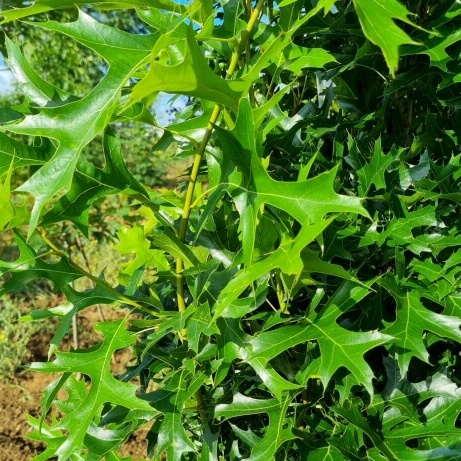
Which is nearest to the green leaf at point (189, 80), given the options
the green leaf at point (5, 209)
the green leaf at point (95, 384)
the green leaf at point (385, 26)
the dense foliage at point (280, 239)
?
the dense foliage at point (280, 239)

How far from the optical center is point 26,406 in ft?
14.2

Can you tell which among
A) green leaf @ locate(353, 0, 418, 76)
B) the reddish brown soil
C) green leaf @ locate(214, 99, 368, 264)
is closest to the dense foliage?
green leaf @ locate(214, 99, 368, 264)

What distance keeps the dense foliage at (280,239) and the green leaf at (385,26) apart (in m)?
0.19

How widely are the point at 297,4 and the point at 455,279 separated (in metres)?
0.57

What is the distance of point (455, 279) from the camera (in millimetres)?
1120

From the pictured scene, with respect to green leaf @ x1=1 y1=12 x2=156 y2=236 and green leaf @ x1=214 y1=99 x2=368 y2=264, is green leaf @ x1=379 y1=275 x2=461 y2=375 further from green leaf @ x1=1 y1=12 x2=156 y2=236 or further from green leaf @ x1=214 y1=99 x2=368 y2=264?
green leaf @ x1=1 y1=12 x2=156 y2=236

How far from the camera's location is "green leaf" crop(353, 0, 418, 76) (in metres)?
0.67

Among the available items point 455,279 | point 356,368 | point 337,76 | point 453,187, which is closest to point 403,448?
point 356,368

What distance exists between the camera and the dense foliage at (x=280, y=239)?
938mm

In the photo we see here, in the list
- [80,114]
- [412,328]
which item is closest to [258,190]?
[80,114]

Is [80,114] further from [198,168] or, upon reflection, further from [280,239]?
[280,239]

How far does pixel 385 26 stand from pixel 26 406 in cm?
426

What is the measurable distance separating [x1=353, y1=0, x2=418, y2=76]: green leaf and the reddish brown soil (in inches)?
118

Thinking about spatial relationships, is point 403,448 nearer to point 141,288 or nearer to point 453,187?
point 453,187
